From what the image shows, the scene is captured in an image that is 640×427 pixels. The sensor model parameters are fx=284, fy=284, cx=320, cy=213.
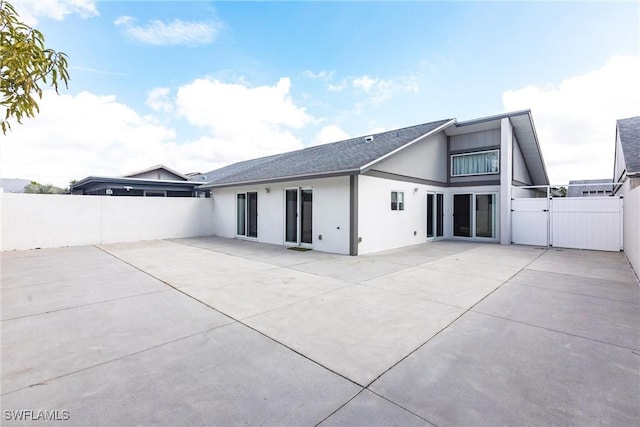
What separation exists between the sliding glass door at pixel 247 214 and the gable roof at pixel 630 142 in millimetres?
11888

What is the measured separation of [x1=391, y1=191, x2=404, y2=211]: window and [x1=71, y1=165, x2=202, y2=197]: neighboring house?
495 inches

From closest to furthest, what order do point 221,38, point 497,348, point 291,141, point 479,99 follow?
point 497,348 → point 221,38 → point 479,99 → point 291,141

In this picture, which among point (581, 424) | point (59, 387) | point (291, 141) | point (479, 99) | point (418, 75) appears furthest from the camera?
point (291, 141)

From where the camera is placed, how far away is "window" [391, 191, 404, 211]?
1038cm

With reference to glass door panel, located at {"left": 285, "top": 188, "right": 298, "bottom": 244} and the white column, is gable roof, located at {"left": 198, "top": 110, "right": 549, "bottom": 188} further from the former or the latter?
glass door panel, located at {"left": 285, "top": 188, "right": 298, "bottom": 244}

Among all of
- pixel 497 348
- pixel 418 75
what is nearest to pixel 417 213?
pixel 418 75

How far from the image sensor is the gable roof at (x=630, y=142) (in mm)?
7296

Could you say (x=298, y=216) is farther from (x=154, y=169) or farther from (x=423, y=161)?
(x=154, y=169)

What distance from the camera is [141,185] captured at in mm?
16547

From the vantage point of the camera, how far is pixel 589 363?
2736 mm

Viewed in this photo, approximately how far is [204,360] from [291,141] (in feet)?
80.7

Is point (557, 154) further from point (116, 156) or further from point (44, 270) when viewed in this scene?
point (116, 156)

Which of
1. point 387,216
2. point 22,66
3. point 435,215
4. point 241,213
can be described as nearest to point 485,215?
point 435,215

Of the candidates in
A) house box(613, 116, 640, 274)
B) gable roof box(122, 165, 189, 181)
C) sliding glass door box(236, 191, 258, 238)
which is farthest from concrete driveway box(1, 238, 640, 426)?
gable roof box(122, 165, 189, 181)
